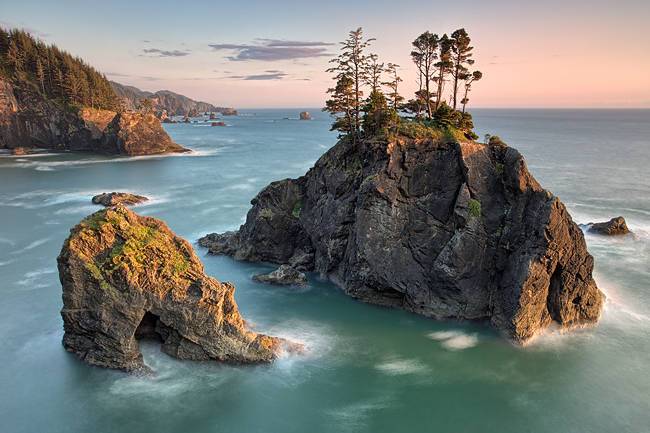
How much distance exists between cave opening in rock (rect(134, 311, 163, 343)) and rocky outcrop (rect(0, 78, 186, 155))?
9116 cm

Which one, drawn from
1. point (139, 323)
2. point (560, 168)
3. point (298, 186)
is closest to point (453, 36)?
point (298, 186)

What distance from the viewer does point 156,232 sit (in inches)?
982

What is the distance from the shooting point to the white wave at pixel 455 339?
2686 cm

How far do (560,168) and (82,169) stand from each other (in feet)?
293

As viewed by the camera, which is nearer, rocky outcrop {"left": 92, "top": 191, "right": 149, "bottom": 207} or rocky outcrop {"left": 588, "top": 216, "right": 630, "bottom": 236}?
rocky outcrop {"left": 588, "top": 216, "right": 630, "bottom": 236}

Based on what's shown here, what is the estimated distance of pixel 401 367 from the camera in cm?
2520

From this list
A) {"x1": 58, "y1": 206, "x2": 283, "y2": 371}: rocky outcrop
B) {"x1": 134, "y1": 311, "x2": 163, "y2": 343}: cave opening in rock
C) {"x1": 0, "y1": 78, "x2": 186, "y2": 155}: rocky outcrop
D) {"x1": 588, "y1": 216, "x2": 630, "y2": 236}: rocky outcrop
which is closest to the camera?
{"x1": 58, "y1": 206, "x2": 283, "y2": 371}: rocky outcrop

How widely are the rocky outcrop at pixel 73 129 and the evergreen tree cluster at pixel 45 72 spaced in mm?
3141

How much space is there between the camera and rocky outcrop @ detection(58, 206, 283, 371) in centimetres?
2289

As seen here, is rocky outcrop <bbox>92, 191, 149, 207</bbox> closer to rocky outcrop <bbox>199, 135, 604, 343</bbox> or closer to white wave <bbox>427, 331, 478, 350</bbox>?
rocky outcrop <bbox>199, 135, 604, 343</bbox>

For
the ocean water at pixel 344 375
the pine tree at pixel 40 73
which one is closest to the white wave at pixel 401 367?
the ocean water at pixel 344 375

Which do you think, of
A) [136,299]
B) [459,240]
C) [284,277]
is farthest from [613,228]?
[136,299]

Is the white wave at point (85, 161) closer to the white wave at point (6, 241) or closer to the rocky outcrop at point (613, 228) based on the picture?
the white wave at point (6, 241)

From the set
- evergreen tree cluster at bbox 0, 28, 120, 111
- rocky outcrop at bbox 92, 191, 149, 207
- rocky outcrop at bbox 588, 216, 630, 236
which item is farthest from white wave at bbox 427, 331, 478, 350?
evergreen tree cluster at bbox 0, 28, 120, 111
